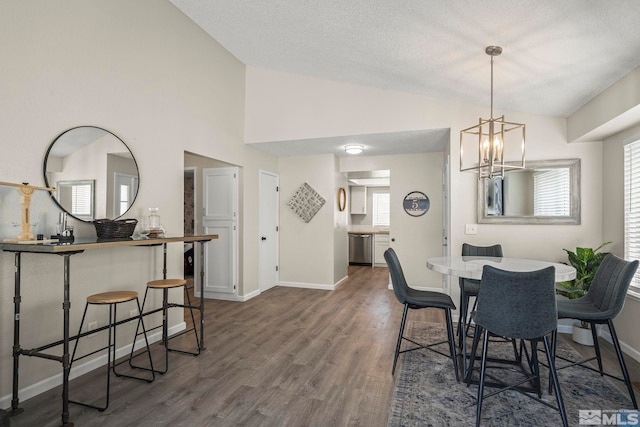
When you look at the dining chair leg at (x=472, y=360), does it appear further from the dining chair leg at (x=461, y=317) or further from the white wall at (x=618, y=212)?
the white wall at (x=618, y=212)

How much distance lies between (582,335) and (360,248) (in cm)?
540

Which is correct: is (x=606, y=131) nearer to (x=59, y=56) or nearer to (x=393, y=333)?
(x=393, y=333)

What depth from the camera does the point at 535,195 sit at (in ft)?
12.9

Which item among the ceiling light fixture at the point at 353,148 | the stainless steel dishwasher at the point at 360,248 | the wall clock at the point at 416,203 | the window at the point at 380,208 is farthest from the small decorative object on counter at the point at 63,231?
the window at the point at 380,208

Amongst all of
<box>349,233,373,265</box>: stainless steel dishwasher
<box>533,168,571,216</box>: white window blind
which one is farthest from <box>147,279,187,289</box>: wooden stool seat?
<box>349,233,373,265</box>: stainless steel dishwasher

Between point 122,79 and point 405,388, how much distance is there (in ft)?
11.5

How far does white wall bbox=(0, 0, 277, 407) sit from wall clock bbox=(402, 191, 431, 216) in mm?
3126

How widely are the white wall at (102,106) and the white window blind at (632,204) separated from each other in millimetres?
4445

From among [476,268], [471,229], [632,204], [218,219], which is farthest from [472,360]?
[218,219]

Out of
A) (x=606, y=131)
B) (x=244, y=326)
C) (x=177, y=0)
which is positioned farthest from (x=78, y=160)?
(x=606, y=131)

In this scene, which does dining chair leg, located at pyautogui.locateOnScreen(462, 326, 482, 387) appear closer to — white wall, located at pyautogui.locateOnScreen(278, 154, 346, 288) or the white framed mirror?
the white framed mirror

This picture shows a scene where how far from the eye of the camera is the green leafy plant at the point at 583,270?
133 inches

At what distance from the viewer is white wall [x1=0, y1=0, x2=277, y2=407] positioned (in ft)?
7.58

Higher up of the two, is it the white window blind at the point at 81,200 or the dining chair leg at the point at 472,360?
the white window blind at the point at 81,200
